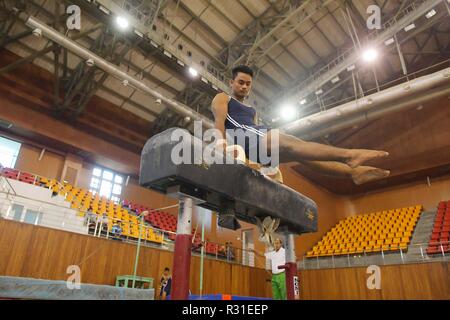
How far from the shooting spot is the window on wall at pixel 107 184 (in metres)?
13.4

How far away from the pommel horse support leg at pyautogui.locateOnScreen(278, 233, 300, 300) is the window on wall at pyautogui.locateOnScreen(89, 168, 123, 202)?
486 inches

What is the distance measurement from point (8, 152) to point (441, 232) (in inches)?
607

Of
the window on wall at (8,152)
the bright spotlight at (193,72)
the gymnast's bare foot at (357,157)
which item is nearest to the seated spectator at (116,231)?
the window on wall at (8,152)

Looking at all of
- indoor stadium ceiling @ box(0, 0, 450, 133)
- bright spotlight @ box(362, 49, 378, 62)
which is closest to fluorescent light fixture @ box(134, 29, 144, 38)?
→ indoor stadium ceiling @ box(0, 0, 450, 133)

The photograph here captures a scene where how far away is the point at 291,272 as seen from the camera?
7.47ft

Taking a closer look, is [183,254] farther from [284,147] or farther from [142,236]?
[142,236]

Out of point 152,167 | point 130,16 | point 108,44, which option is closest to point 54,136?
point 108,44

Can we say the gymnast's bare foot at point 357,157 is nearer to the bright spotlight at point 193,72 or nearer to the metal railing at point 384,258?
the metal railing at point 384,258

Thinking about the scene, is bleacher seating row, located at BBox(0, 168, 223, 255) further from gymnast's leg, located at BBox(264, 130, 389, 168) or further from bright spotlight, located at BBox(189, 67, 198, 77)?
gymnast's leg, located at BBox(264, 130, 389, 168)

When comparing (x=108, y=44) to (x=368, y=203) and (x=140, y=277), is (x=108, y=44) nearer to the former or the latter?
(x=140, y=277)

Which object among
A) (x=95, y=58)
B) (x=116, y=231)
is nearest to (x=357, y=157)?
(x=116, y=231)

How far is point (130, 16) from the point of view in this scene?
894cm
